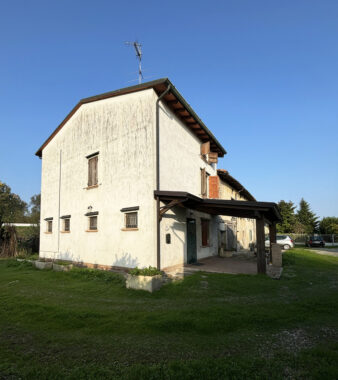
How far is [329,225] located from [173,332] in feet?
133

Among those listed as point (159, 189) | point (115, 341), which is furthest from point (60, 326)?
point (159, 189)

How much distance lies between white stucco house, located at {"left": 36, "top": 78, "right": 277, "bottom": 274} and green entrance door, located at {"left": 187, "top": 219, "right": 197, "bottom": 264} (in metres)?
0.05

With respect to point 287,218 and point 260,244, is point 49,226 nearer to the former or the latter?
point 260,244

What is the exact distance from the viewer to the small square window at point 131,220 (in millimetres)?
9664

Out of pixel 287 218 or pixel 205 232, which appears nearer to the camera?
pixel 205 232

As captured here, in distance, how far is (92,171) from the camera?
12203mm

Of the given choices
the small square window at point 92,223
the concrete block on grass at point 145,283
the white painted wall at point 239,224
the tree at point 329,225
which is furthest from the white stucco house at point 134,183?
the tree at point 329,225

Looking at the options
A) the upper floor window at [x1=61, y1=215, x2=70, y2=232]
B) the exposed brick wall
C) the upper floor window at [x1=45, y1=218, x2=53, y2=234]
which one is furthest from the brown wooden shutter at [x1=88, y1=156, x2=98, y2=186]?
the exposed brick wall

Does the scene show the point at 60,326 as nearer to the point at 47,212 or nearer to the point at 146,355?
the point at 146,355

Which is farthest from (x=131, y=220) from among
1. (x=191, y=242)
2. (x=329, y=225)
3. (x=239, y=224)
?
(x=329, y=225)

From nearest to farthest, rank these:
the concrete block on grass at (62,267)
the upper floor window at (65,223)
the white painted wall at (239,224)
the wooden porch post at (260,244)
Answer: the wooden porch post at (260,244)
the concrete block on grass at (62,267)
the upper floor window at (65,223)
the white painted wall at (239,224)

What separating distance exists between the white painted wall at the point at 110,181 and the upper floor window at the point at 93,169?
0.28 meters

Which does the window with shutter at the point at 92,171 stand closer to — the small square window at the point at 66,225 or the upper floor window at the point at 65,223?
the upper floor window at the point at 65,223

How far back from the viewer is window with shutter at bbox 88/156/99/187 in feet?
39.4
